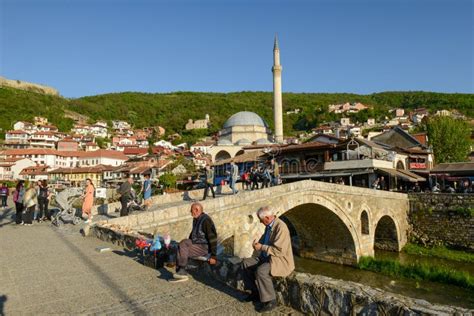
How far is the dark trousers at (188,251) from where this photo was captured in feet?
16.6

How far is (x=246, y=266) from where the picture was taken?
4219 millimetres

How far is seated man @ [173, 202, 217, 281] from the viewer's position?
16.6 feet

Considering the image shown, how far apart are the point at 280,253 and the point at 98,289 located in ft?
8.67

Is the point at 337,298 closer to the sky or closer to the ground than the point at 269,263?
closer to the ground

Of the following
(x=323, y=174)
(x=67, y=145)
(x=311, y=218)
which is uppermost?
(x=67, y=145)

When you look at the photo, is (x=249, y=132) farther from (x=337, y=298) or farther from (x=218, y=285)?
(x=337, y=298)

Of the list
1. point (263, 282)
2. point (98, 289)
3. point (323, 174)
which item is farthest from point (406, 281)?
point (98, 289)

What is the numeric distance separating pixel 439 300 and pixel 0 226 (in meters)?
15.5

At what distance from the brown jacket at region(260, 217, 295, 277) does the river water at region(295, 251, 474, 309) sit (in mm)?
10956

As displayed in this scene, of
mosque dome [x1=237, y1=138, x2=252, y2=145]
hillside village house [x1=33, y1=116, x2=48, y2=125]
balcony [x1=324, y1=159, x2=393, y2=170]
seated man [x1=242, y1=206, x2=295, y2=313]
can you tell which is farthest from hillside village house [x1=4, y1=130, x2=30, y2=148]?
seated man [x1=242, y1=206, x2=295, y2=313]

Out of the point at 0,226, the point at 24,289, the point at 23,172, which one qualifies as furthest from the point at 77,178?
the point at 24,289

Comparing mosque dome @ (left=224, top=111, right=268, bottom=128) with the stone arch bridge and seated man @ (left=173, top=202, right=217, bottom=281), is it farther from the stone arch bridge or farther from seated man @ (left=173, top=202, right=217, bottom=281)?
seated man @ (left=173, top=202, right=217, bottom=281)

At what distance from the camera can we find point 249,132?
160 feet

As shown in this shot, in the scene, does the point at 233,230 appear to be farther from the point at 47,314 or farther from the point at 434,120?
the point at 434,120
